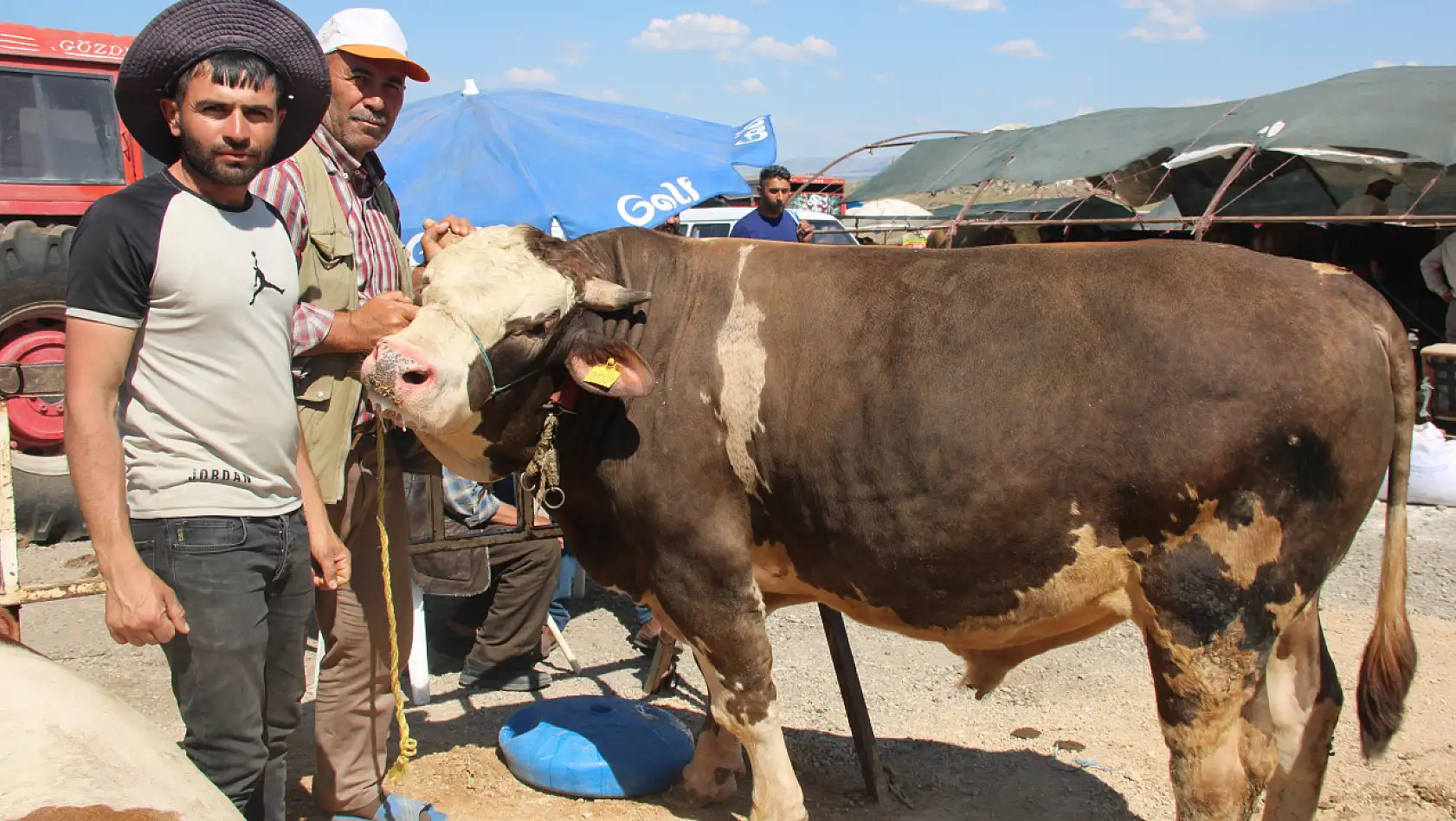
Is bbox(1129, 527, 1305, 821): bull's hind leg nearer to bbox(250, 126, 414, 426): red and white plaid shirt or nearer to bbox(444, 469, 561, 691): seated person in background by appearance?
bbox(250, 126, 414, 426): red and white plaid shirt

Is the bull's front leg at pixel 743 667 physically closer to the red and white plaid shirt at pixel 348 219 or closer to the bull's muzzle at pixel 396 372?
the bull's muzzle at pixel 396 372

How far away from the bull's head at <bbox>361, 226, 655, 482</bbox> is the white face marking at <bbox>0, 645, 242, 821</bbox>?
106 cm

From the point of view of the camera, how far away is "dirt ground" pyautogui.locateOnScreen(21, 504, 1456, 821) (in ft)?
13.2

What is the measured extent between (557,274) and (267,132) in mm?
948

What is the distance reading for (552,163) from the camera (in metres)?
8.34

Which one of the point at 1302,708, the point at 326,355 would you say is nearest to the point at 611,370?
the point at 326,355

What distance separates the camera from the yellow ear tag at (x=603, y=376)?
3.20 m

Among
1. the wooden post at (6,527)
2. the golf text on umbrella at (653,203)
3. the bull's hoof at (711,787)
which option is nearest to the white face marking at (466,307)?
the wooden post at (6,527)

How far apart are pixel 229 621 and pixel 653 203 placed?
5731 millimetres

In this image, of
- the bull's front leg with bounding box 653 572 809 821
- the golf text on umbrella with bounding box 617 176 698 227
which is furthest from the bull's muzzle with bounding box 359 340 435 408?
the golf text on umbrella with bounding box 617 176 698 227

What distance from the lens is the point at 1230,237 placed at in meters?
13.6

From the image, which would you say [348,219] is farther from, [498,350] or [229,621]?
[229,621]

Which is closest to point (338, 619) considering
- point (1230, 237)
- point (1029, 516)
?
point (1029, 516)

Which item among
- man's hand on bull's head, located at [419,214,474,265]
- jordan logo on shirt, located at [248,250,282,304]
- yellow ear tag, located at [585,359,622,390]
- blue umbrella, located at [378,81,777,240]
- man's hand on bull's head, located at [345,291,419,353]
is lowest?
yellow ear tag, located at [585,359,622,390]
